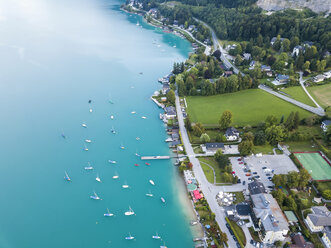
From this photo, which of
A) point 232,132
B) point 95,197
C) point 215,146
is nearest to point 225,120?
point 232,132

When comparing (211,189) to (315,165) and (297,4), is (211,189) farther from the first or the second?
(297,4)

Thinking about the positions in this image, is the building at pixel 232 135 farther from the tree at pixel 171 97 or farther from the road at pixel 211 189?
the tree at pixel 171 97

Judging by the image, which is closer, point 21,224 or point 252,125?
point 21,224

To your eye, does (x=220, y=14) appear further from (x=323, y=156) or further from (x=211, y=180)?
(x=211, y=180)

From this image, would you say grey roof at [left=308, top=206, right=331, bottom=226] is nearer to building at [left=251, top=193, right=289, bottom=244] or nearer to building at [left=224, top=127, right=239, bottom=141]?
building at [left=251, top=193, right=289, bottom=244]

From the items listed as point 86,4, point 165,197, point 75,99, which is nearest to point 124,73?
point 75,99

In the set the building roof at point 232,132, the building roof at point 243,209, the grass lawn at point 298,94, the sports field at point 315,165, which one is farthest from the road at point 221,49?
the building roof at point 243,209

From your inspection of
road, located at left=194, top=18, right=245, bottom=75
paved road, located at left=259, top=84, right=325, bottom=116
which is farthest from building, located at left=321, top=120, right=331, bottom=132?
road, located at left=194, top=18, right=245, bottom=75
